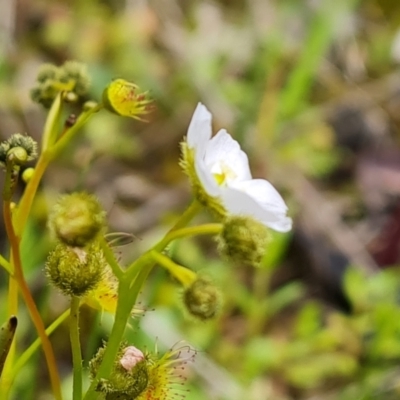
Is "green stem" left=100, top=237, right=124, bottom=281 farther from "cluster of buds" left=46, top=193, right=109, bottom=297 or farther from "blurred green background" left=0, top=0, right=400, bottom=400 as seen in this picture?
"blurred green background" left=0, top=0, right=400, bottom=400

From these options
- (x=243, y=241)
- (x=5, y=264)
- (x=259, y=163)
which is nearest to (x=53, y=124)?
(x=5, y=264)

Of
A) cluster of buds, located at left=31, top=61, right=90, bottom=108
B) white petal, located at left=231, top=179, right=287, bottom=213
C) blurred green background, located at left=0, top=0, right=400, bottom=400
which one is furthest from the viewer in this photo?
blurred green background, located at left=0, top=0, right=400, bottom=400

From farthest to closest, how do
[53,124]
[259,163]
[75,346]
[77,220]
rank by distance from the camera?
[259,163] < [53,124] < [75,346] < [77,220]

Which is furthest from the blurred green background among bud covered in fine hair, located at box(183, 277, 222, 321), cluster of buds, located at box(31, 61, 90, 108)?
bud covered in fine hair, located at box(183, 277, 222, 321)

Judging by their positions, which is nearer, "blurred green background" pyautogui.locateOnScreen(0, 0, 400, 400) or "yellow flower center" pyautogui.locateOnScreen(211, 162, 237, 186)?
"yellow flower center" pyautogui.locateOnScreen(211, 162, 237, 186)

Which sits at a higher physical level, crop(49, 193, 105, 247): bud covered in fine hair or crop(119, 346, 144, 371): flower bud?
crop(49, 193, 105, 247): bud covered in fine hair

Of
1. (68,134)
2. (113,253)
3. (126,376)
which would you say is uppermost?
(68,134)

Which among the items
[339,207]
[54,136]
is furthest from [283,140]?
[54,136]

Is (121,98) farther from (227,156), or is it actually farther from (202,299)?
(202,299)
